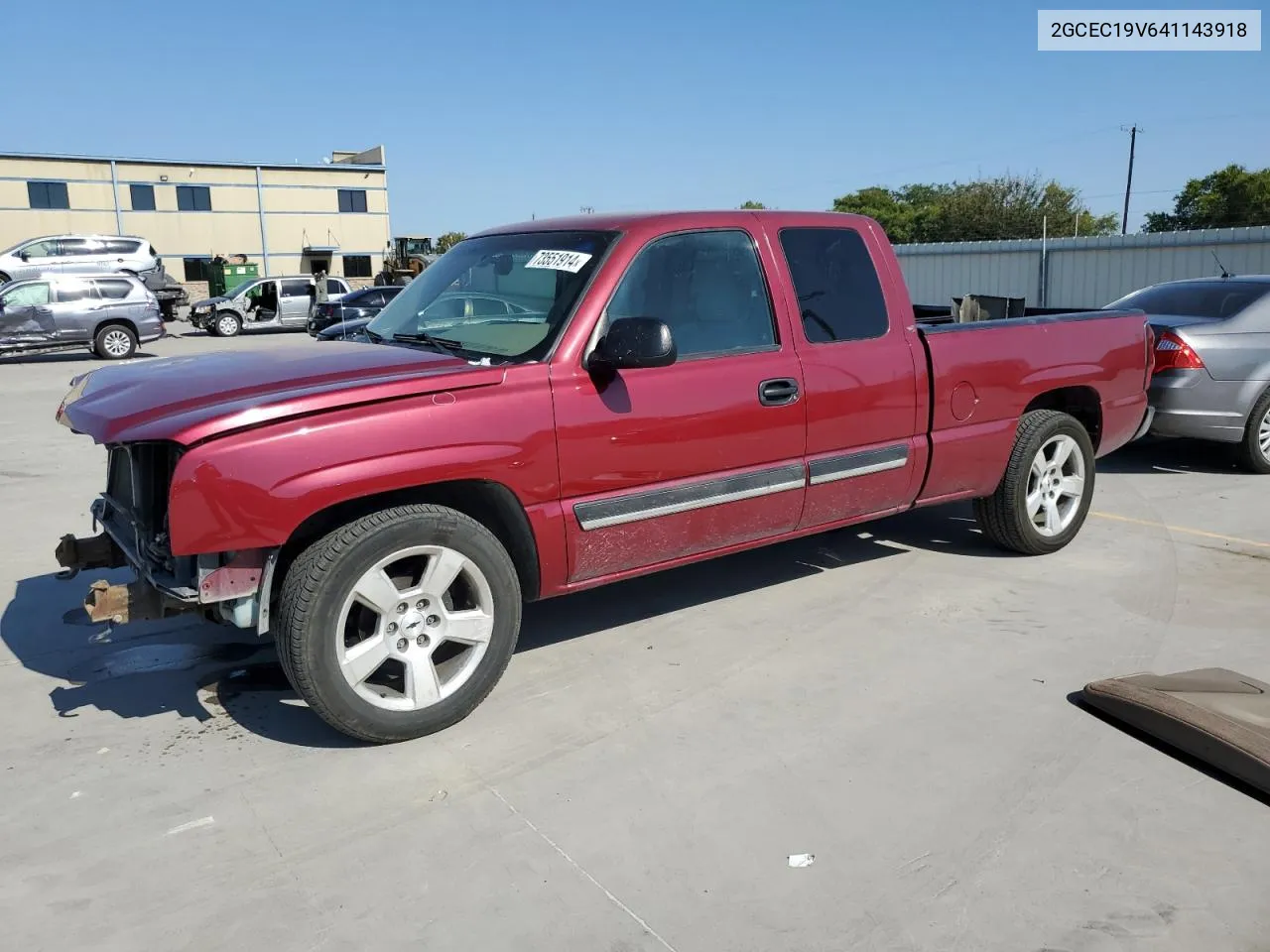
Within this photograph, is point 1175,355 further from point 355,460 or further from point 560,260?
point 355,460

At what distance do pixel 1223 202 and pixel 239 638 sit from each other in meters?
59.6

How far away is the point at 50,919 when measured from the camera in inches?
110

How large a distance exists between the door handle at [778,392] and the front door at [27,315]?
772 inches

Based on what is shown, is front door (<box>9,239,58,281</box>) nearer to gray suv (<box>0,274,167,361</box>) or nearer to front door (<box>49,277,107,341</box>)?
gray suv (<box>0,274,167,361</box>)

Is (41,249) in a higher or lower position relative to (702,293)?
higher

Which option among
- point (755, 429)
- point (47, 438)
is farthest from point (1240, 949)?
point (47, 438)

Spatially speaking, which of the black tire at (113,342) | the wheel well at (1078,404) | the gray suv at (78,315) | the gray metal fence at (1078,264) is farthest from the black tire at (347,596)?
the gray suv at (78,315)

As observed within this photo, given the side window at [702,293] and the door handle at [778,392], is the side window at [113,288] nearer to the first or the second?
the side window at [702,293]

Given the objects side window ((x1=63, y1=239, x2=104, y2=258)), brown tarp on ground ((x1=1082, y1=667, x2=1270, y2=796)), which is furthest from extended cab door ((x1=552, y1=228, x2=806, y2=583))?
side window ((x1=63, y1=239, x2=104, y2=258))

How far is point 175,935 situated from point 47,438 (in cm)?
928

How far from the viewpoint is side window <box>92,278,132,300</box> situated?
20.4 m

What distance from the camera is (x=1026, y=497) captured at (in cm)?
577

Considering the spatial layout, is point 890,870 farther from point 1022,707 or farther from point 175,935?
point 175,935

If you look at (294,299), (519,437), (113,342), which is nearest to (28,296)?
(113,342)
